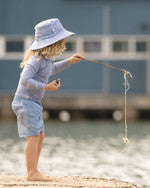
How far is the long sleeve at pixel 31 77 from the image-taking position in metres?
4.98

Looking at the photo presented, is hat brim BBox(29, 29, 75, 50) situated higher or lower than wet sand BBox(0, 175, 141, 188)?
higher

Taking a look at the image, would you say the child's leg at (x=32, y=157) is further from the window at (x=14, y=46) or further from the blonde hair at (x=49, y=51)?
the window at (x=14, y=46)

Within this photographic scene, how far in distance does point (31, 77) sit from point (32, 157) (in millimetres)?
640

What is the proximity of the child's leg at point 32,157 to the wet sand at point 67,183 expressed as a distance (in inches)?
3.2

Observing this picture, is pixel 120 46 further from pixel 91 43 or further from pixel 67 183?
pixel 67 183

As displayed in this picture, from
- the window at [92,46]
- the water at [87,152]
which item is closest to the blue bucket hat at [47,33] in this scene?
the water at [87,152]

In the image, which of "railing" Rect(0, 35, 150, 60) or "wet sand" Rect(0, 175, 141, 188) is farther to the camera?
"railing" Rect(0, 35, 150, 60)

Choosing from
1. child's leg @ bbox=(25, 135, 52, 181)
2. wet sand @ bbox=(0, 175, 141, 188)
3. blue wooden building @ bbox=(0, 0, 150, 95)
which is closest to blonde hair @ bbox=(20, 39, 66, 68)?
child's leg @ bbox=(25, 135, 52, 181)

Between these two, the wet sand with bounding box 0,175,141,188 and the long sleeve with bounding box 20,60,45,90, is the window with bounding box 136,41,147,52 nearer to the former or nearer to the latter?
the wet sand with bounding box 0,175,141,188

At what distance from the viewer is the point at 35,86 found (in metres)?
4.98

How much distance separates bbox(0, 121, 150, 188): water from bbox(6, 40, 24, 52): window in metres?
4.66

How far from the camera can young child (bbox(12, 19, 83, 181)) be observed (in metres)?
5.04

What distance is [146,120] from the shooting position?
17.6m

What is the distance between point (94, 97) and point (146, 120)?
169 centimetres
